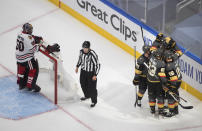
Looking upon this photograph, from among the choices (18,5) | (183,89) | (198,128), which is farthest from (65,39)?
(198,128)

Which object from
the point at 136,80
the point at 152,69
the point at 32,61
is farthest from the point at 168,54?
the point at 32,61

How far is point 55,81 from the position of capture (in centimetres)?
1172

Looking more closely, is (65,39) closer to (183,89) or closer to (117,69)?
(117,69)

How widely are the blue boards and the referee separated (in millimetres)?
686

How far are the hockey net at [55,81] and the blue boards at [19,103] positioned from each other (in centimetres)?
17

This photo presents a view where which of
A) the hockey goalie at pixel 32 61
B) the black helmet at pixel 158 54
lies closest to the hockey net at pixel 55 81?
the hockey goalie at pixel 32 61

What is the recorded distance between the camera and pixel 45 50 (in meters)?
11.7

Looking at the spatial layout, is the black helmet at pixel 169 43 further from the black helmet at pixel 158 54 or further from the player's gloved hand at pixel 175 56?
the black helmet at pixel 158 54

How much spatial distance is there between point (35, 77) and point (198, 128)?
3065 millimetres

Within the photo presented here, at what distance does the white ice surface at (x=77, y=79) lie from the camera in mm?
11242

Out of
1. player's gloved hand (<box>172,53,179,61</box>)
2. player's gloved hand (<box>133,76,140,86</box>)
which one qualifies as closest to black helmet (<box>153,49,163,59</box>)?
player's gloved hand (<box>172,53,179,61</box>)

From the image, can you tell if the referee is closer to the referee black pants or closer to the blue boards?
the referee black pants

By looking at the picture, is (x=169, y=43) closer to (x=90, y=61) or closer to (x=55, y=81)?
(x=90, y=61)

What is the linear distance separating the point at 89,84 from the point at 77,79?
1048 millimetres
